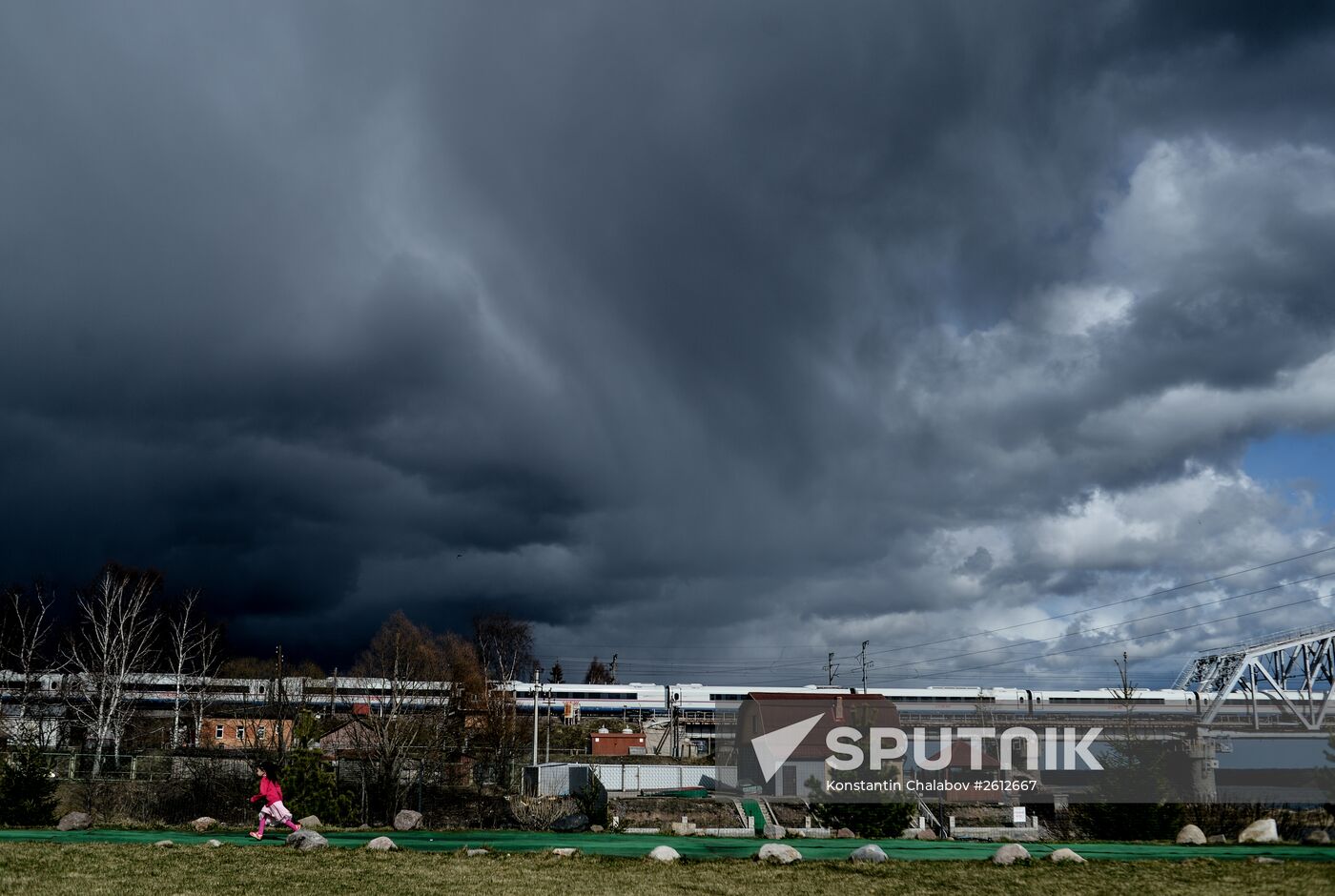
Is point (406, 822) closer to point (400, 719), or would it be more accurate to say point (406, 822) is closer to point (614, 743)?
point (400, 719)

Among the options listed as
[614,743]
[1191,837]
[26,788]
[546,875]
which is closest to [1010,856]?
[1191,837]

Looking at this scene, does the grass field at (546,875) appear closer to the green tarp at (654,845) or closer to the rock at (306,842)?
the rock at (306,842)

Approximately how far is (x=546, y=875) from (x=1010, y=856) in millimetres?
10964

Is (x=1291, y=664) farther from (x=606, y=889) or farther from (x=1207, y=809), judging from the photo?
(x=606, y=889)

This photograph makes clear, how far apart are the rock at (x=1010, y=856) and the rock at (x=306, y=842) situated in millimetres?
16383

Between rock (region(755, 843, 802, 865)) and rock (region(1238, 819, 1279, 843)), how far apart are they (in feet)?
44.4

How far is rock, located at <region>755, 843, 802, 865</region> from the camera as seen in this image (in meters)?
21.8

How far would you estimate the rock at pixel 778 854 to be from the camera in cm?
2184

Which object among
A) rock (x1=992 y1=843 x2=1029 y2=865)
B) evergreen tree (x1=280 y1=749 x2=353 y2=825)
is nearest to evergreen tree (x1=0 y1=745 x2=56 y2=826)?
evergreen tree (x1=280 y1=749 x2=353 y2=825)

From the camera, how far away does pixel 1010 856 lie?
2200 centimetres

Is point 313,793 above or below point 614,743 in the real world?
above

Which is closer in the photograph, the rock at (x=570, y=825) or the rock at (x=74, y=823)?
the rock at (x=74, y=823)

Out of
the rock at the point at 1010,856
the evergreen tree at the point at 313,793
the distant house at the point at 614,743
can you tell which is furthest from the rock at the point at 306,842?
the distant house at the point at 614,743

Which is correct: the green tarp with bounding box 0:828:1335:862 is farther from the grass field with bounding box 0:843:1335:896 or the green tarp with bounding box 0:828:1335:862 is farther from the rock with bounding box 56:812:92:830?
the grass field with bounding box 0:843:1335:896
